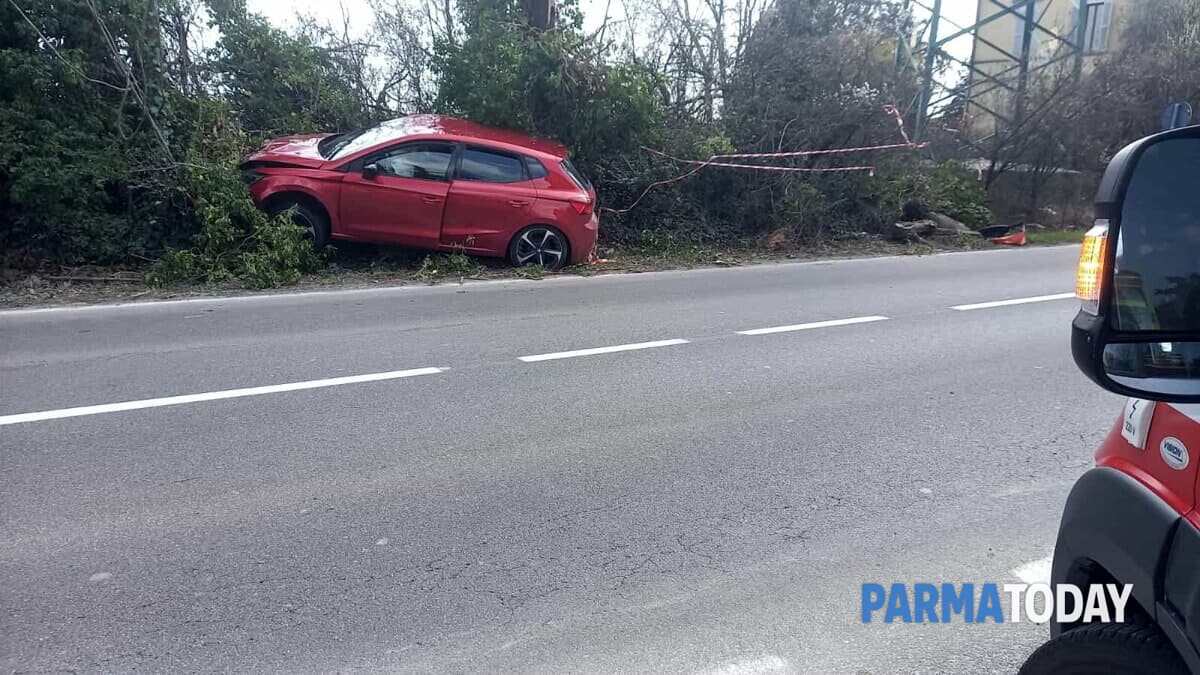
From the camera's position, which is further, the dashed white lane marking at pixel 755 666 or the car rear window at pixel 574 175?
the car rear window at pixel 574 175

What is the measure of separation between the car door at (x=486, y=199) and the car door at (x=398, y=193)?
0.15 metres

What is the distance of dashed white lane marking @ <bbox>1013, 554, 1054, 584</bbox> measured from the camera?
3799 mm

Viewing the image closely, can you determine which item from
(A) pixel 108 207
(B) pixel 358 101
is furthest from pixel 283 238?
(B) pixel 358 101

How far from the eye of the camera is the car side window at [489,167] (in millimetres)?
11125

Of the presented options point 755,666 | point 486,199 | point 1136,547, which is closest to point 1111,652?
point 1136,547

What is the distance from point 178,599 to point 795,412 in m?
3.85

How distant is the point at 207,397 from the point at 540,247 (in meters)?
6.27

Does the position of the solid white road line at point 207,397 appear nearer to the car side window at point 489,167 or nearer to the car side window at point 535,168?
the car side window at point 489,167

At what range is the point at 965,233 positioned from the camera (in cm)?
1691

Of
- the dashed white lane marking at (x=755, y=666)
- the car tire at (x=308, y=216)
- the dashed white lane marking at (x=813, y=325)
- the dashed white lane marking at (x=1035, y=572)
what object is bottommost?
the dashed white lane marking at (x=755, y=666)

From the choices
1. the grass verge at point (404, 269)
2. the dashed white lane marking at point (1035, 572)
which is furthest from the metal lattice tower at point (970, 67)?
the dashed white lane marking at point (1035, 572)

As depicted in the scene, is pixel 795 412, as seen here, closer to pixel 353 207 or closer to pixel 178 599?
pixel 178 599

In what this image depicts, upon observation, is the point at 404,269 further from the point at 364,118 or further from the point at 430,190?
the point at 364,118

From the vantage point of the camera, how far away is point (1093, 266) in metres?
1.92
